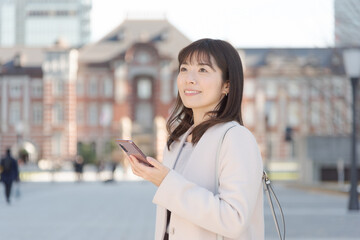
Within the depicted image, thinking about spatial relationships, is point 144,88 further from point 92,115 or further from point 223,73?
point 223,73

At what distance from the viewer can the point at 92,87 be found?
180 ft

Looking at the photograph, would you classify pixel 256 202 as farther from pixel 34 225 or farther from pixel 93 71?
pixel 93 71

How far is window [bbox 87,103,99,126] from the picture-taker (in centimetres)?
5503

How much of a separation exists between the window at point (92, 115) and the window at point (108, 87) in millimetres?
1501

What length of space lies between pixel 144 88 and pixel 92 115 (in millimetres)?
5187

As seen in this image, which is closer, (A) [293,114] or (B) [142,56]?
(B) [142,56]

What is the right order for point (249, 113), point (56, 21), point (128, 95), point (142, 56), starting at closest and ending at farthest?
point (142, 56)
point (128, 95)
point (249, 113)
point (56, 21)

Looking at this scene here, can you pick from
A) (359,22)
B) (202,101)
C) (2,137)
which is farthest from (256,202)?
(2,137)

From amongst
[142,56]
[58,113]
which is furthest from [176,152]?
[58,113]

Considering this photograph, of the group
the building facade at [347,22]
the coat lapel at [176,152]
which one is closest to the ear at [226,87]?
the coat lapel at [176,152]

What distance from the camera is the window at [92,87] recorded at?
54781 mm

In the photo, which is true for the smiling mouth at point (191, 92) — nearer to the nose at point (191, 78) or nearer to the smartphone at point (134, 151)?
the nose at point (191, 78)

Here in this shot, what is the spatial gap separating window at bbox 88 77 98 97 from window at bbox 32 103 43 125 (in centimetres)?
497

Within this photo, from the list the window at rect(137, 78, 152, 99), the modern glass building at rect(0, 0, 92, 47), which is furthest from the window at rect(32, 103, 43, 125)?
the modern glass building at rect(0, 0, 92, 47)
